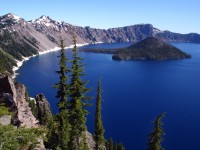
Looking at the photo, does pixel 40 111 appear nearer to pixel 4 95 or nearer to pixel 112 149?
pixel 112 149

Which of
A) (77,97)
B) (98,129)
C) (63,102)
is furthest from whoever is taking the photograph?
(98,129)

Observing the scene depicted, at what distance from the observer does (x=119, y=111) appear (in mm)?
144250

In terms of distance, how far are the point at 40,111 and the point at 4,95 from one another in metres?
30.7

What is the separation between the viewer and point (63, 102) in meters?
41.8

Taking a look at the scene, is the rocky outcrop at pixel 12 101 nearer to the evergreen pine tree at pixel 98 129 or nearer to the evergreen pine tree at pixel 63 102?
the evergreen pine tree at pixel 98 129

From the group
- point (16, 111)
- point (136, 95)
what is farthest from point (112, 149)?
point (136, 95)

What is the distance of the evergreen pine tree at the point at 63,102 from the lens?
134 feet

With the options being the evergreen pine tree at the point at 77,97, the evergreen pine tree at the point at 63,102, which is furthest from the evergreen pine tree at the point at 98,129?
the evergreen pine tree at the point at 63,102

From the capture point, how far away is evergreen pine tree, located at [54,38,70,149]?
1607 inches

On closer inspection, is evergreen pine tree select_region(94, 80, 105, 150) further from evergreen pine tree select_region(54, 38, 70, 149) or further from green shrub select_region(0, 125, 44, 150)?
green shrub select_region(0, 125, 44, 150)

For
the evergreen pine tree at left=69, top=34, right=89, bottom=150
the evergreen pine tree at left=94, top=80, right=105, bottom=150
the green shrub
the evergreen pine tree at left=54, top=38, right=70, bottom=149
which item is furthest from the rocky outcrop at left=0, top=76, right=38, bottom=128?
the green shrub

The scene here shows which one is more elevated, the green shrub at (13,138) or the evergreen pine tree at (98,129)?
the green shrub at (13,138)

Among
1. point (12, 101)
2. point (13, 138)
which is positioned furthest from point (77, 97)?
point (12, 101)

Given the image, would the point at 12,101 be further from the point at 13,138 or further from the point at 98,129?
the point at 13,138
